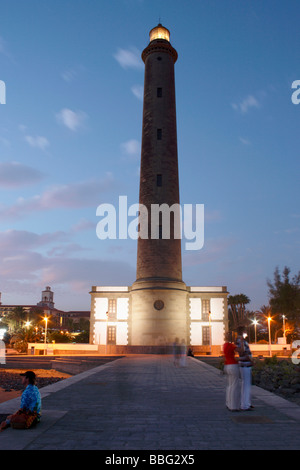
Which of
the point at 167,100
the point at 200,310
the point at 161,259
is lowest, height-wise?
the point at 200,310

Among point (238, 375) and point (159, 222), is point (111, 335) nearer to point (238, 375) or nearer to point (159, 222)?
point (159, 222)

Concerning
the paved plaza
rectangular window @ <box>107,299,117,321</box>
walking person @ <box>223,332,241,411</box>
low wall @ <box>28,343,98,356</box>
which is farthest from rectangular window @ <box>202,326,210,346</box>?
walking person @ <box>223,332,241,411</box>

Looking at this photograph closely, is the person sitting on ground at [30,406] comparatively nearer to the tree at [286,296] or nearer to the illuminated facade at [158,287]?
the illuminated facade at [158,287]

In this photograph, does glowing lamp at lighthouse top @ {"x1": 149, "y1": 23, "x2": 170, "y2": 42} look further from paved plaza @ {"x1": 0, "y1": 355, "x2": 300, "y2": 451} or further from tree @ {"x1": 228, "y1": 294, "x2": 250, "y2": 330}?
tree @ {"x1": 228, "y1": 294, "x2": 250, "y2": 330}

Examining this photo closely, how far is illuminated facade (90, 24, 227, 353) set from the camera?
113 feet

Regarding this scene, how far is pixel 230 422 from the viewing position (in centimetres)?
748

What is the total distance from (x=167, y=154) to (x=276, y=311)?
3928cm

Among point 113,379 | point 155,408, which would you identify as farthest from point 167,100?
point 155,408

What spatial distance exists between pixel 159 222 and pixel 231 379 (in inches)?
1068

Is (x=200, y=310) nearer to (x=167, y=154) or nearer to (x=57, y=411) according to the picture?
(x=167, y=154)

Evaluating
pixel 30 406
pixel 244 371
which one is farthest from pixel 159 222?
pixel 30 406

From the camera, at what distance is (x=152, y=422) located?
24.4 ft
